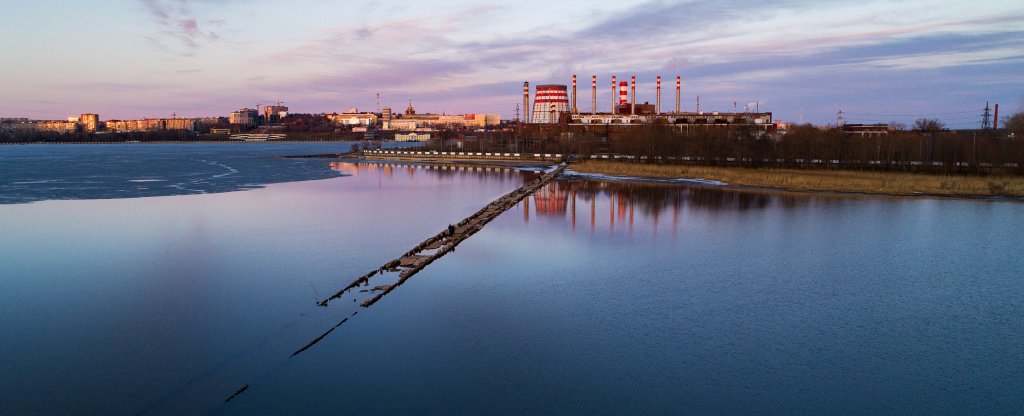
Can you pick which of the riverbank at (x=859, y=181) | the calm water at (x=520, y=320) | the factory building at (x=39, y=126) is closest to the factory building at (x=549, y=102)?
the riverbank at (x=859, y=181)

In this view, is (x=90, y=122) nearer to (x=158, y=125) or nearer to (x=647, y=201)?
(x=158, y=125)

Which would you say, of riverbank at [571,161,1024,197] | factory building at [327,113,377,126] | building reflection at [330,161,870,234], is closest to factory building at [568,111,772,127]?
riverbank at [571,161,1024,197]

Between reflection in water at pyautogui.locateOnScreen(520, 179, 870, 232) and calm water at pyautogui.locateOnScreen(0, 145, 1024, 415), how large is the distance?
5.69 ft

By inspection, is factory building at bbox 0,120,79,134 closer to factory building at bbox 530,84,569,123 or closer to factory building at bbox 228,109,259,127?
factory building at bbox 228,109,259,127

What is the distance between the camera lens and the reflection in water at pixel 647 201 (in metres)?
14.3

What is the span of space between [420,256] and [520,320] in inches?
130

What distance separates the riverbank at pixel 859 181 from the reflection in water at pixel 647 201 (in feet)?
5.24

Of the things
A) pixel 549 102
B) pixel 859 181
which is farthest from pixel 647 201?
pixel 549 102

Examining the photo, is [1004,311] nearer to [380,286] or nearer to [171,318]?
[380,286]

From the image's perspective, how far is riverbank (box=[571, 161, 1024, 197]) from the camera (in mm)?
18469

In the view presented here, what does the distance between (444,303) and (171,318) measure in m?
2.60

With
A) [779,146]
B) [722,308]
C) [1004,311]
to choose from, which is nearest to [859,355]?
[722,308]

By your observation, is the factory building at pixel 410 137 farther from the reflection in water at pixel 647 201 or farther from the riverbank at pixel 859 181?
the reflection in water at pixel 647 201

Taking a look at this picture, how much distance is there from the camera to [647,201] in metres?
17.1
